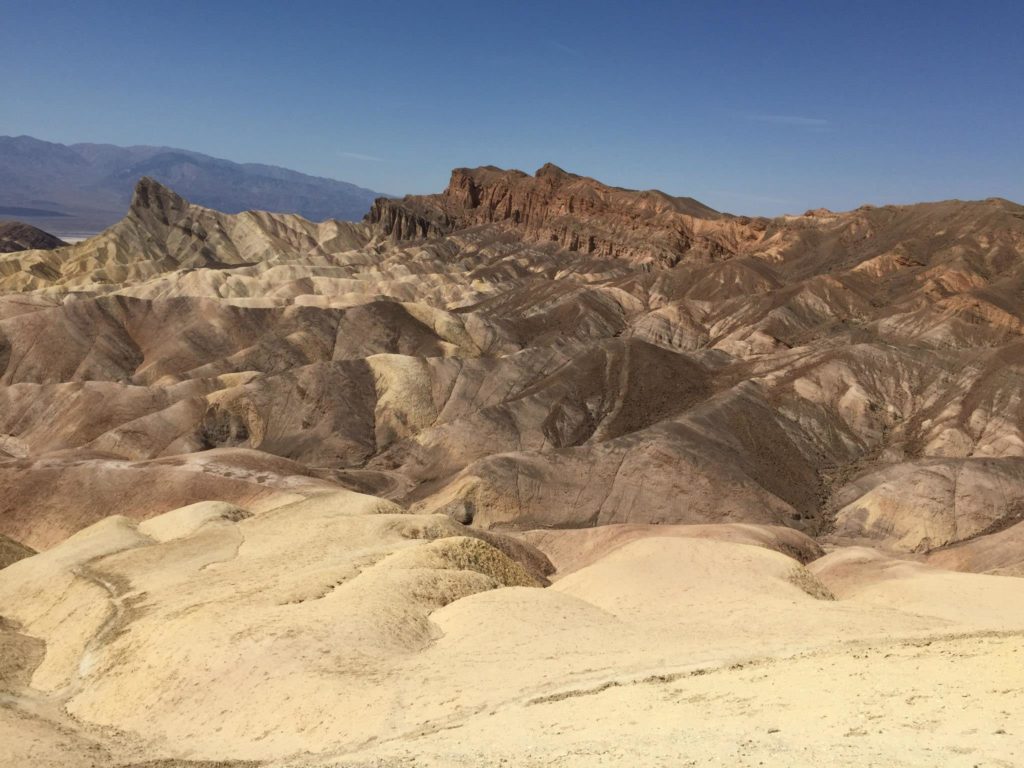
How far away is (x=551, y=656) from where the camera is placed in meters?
21.4

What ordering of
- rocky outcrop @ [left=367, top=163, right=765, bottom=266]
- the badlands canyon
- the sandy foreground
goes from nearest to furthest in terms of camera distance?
1. the sandy foreground
2. the badlands canyon
3. rocky outcrop @ [left=367, top=163, right=765, bottom=266]

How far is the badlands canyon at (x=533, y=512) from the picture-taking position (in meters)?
17.2

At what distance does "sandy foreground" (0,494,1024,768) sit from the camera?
46.6 feet

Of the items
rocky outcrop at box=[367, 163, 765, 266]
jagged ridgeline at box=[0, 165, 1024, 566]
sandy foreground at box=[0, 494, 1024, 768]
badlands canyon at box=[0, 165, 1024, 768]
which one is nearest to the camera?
sandy foreground at box=[0, 494, 1024, 768]

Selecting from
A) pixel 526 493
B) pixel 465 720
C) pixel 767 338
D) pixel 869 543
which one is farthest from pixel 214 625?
pixel 767 338

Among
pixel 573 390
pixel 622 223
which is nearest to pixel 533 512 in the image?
pixel 573 390

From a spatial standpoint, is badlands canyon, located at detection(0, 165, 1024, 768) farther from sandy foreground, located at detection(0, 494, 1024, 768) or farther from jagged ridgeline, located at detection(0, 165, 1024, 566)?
jagged ridgeline, located at detection(0, 165, 1024, 566)

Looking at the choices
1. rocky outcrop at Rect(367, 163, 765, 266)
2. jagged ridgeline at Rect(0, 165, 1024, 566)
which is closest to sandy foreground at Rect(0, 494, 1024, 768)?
jagged ridgeline at Rect(0, 165, 1024, 566)

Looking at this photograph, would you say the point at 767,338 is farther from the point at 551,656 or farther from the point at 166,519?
the point at 551,656

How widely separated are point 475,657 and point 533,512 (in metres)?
36.6

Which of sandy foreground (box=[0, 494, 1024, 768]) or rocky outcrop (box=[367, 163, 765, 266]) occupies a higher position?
rocky outcrop (box=[367, 163, 765, 266])

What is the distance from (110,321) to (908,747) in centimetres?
10913

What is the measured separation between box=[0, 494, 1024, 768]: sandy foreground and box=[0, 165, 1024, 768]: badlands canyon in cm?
13

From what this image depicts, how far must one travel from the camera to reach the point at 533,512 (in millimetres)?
58406
